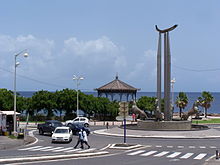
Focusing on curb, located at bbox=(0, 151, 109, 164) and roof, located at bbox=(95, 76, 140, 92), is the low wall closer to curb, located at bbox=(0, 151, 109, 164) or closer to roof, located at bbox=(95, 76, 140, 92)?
curb, located at bbox=(0, 151, 109, 164)

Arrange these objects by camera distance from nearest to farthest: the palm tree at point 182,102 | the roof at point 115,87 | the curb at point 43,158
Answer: the curb at point 43,158 < the roof at point 115,87 < the palm tree at point 182,102

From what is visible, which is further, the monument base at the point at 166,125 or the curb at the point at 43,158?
the monument base at the point at 166,125

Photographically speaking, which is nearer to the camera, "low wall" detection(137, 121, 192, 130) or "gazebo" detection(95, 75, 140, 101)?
"low wall" detection(137, 121, 192, 130)

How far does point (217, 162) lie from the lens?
20.7 metres

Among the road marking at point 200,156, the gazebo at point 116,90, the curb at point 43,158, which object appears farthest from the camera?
the gazebo at point 116,90

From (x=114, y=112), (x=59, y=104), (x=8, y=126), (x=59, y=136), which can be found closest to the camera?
(x=59, y=136)

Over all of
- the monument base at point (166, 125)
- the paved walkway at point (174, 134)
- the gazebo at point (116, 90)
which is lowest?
the paved walkway at point (174, 134)

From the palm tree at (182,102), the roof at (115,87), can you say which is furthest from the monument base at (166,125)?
the palm tree at (182,102)

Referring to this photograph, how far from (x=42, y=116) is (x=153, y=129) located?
36304mm

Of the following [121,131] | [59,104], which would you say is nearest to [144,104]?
[59,104]

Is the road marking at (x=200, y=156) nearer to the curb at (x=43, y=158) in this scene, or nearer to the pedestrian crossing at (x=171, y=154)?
the pedestrian crossing at (x=171, y=154)

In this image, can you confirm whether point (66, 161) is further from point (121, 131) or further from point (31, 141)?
point (121, 131)

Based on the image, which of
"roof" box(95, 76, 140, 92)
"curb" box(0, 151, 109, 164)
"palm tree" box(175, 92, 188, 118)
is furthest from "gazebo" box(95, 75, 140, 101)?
"curb" box(0, 151, 109, 164)

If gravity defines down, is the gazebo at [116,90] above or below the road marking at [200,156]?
above
